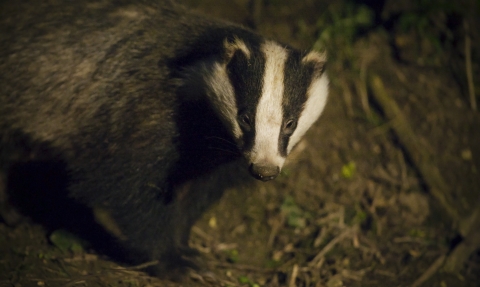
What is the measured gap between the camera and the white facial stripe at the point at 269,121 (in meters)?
2.56

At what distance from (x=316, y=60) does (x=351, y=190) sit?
6.32ft

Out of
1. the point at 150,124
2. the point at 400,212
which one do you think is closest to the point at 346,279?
the point at 400,212

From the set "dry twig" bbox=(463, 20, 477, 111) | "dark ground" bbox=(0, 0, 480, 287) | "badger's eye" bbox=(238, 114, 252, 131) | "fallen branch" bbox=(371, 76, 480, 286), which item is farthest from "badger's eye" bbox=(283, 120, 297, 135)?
"dry twig" bbox=(463, 20, 477, 111)

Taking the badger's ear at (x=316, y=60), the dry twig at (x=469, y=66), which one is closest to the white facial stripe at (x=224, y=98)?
the badger's ear at (x=316, y=60)

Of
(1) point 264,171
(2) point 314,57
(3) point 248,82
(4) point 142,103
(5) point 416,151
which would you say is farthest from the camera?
(5) point 416,151

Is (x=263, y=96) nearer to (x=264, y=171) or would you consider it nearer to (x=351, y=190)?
(x=264, y=171)

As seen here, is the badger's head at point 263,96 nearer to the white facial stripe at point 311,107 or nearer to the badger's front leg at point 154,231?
the white facial stripe at point 311,107

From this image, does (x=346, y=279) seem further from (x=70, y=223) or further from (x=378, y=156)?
(x=70, y=223)

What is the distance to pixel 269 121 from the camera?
8.44ft

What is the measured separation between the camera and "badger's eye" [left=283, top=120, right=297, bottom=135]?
8.80ft

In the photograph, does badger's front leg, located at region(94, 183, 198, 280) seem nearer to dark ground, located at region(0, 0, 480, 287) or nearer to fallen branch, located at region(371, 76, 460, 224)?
dark ground, located at region(0, 0, 480, 287)

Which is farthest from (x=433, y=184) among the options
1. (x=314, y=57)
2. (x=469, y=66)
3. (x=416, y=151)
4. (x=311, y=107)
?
(x=314, y=57)

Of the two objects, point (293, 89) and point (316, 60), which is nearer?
point (293, 89)

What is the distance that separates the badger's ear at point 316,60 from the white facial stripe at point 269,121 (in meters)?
0.28
